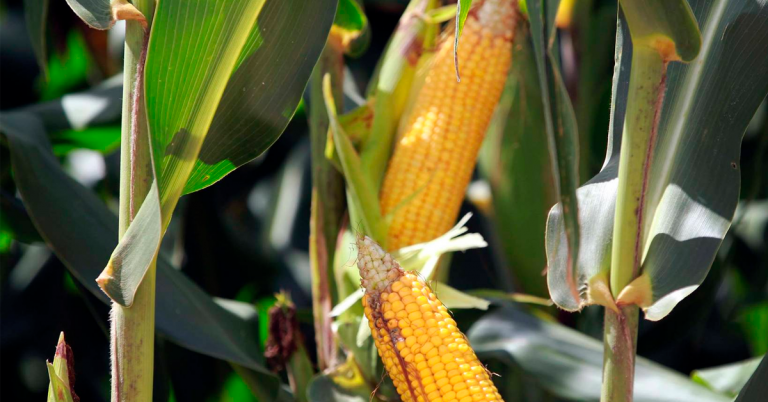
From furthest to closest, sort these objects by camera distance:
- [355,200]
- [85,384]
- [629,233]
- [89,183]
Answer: [89,183]
[85,384]
[355,200]
[629,233]

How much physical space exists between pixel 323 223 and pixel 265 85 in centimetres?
30

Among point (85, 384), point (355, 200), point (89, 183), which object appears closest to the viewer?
point (355, 200)

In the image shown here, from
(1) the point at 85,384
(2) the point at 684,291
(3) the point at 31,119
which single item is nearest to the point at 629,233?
(2) the point at 684,291

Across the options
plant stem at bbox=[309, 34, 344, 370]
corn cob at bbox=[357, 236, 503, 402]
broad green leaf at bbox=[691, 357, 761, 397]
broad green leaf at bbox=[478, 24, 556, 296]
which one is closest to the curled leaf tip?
corn cob at bbox=[357, 236, 503, 402]

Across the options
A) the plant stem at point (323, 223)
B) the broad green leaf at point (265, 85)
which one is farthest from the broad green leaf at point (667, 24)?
the plant stem at point (323, 223)

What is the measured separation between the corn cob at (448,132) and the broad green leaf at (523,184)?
237 millimetres

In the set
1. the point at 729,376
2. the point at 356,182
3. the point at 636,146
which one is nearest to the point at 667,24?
the point at 636,146

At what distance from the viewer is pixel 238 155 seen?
0.61m

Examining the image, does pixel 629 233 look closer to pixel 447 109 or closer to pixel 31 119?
pixel 447 109

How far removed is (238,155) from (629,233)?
1.07 feet

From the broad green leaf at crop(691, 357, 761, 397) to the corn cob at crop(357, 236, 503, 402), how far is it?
21.2 inches

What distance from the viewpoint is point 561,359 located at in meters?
0.85

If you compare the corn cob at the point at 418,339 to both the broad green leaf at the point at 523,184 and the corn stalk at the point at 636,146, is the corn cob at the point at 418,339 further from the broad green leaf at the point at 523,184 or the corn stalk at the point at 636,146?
the broad green leaf at the point at 523,184

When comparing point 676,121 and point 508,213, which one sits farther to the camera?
point 508,213
